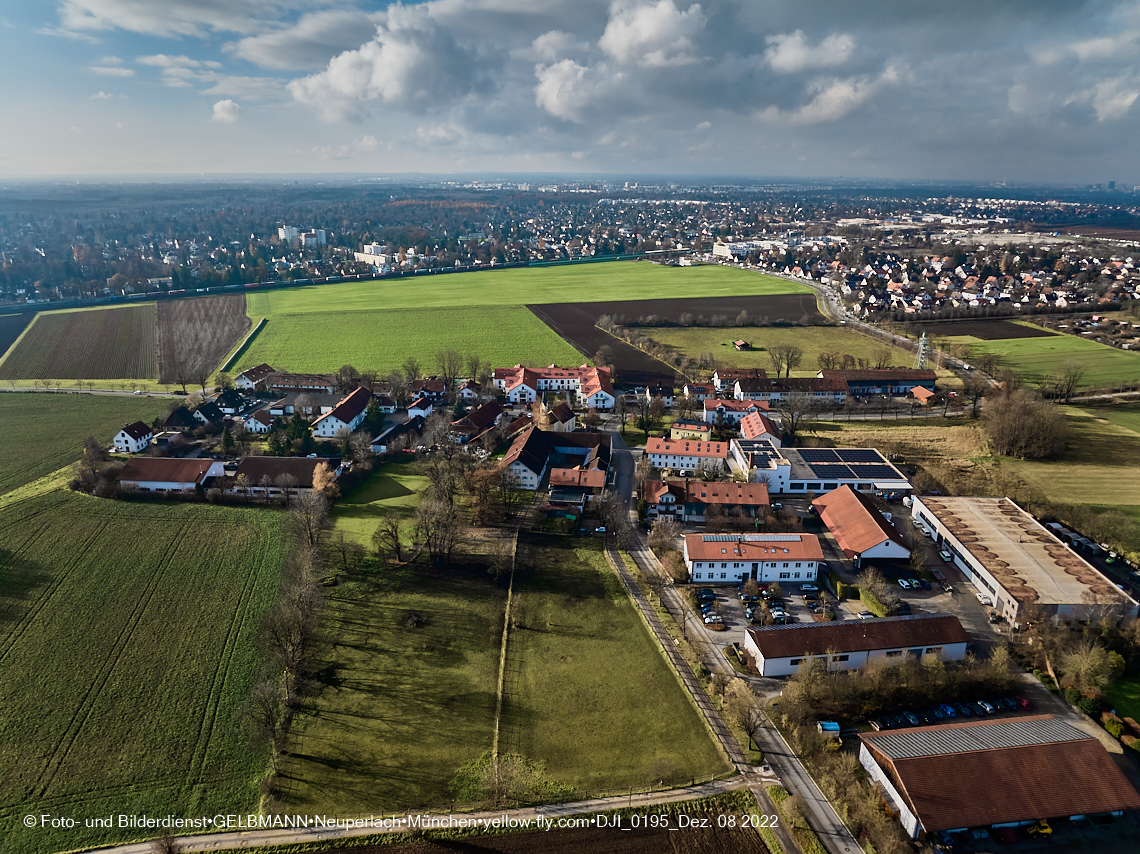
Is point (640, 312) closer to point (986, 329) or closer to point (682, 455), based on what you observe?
point (986, 329)

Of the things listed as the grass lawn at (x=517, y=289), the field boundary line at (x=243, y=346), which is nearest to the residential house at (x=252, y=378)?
the field boundary line at (x=243, y=346)

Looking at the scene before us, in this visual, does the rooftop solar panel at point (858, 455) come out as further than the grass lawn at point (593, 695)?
Yes

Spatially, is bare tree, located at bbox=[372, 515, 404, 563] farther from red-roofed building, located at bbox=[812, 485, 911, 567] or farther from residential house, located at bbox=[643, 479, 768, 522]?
red-roofed building, located at bbox=[812, 485, 911, 567]

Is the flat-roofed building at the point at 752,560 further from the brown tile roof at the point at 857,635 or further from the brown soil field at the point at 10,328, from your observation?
the brown soil field at the point at 10,328

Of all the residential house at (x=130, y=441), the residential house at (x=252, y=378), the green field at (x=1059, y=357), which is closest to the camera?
the residential house at (x=130, y=441)

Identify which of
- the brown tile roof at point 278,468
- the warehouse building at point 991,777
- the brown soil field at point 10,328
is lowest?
the warehouse building at point 991,777

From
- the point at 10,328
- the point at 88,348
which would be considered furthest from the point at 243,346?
the point at 10,328

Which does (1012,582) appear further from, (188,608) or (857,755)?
(188,608)
